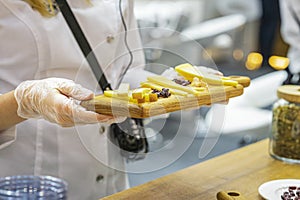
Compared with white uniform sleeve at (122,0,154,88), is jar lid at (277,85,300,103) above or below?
below

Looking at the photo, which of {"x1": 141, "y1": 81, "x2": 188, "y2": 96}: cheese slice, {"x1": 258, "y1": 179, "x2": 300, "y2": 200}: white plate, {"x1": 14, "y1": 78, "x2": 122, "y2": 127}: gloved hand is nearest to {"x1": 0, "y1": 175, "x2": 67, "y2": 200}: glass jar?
{"x1": 14, "y1": 78, "x2": 122, "y2": 127}: gloved hand

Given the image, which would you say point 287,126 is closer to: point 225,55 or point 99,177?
point 99,177

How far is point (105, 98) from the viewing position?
0.88 metres

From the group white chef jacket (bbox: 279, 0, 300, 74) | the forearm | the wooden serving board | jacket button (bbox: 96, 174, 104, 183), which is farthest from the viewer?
white chef jacket (bbox: 279, 0, 300, 74)

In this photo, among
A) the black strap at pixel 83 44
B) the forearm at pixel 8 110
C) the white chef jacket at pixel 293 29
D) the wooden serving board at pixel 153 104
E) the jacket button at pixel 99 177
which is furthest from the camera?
the white chef jacket at pixel 293 29

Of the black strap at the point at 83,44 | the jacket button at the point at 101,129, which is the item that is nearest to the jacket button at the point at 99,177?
the jacket button at the point at 101,129

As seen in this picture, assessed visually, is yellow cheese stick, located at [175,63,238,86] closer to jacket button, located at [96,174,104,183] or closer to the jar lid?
the jar lid

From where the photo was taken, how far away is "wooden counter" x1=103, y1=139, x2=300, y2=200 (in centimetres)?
101

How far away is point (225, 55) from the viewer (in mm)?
3738

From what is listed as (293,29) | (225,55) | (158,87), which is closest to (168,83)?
→ (158,87)

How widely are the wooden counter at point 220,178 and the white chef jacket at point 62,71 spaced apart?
0.49 feet

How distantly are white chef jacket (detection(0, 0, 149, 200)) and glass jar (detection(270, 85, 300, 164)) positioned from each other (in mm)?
324

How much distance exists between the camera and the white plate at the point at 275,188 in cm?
98

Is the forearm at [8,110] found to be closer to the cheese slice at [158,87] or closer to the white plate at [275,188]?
the cheese slice at [158,87]
